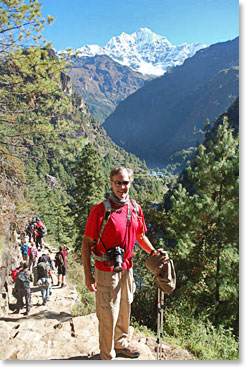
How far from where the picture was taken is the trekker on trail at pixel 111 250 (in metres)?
2.69

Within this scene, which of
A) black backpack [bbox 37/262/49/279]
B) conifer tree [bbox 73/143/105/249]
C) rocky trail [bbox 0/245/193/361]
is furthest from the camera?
conifer tree [bbox 73/143/105/249]

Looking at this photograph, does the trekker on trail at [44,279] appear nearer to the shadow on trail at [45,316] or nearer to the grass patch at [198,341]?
the shadow on trail at [45,316]

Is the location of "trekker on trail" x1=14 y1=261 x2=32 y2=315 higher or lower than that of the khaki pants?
lower

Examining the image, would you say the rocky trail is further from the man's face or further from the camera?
the man's face

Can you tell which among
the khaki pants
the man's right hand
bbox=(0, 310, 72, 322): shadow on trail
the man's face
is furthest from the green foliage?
the man's face

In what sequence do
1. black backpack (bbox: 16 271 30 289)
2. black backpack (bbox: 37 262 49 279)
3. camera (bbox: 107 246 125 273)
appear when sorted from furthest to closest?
black backpack (bbox: 37 262 49 279) < black backpack (bbox: 16 271 30 289) < camera (bbox: 107 246 125 273)

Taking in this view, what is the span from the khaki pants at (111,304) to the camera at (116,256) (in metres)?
0.15

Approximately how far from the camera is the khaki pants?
2752 millimetres

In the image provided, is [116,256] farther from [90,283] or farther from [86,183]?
[86,183]

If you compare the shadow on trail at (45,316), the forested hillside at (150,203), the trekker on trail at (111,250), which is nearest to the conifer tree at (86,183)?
the forested hillside at (150,203)

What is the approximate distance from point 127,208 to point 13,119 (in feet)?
11.4

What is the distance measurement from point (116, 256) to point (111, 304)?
0.54m

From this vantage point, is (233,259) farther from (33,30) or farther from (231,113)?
(231,113)

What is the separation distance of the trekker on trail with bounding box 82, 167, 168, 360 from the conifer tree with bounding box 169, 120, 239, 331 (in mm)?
4943
